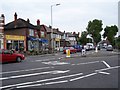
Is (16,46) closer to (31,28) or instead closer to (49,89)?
(31,28)

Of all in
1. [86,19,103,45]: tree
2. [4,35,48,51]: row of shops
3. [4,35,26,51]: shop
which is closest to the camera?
[4,35,26,51]: shop

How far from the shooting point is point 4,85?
9.84m

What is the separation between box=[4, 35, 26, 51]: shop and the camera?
41.8m

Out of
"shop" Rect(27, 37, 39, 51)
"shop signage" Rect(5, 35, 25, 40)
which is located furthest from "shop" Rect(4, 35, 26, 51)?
"shop" Rect(27, 37, 39, 51)

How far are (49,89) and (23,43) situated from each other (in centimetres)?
3925

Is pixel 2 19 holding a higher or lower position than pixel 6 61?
higher

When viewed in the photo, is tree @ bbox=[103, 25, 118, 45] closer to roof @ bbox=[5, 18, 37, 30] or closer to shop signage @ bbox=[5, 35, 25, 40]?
roof @ bbox=[5, 18, 37, 30]

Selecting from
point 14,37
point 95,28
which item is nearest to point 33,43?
point 14,37

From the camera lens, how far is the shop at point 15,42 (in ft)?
137

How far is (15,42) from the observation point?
147 feet

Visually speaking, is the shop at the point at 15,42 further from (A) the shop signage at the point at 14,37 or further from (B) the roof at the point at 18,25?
(B) the roof at the point at 18,25

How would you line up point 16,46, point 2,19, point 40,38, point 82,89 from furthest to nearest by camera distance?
point 40,38 → point 16,46 → point 2,19 → point 82,89

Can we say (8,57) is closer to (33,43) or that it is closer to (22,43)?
(22,43)

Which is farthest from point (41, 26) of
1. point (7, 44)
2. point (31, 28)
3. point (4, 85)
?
point (4, 85)
